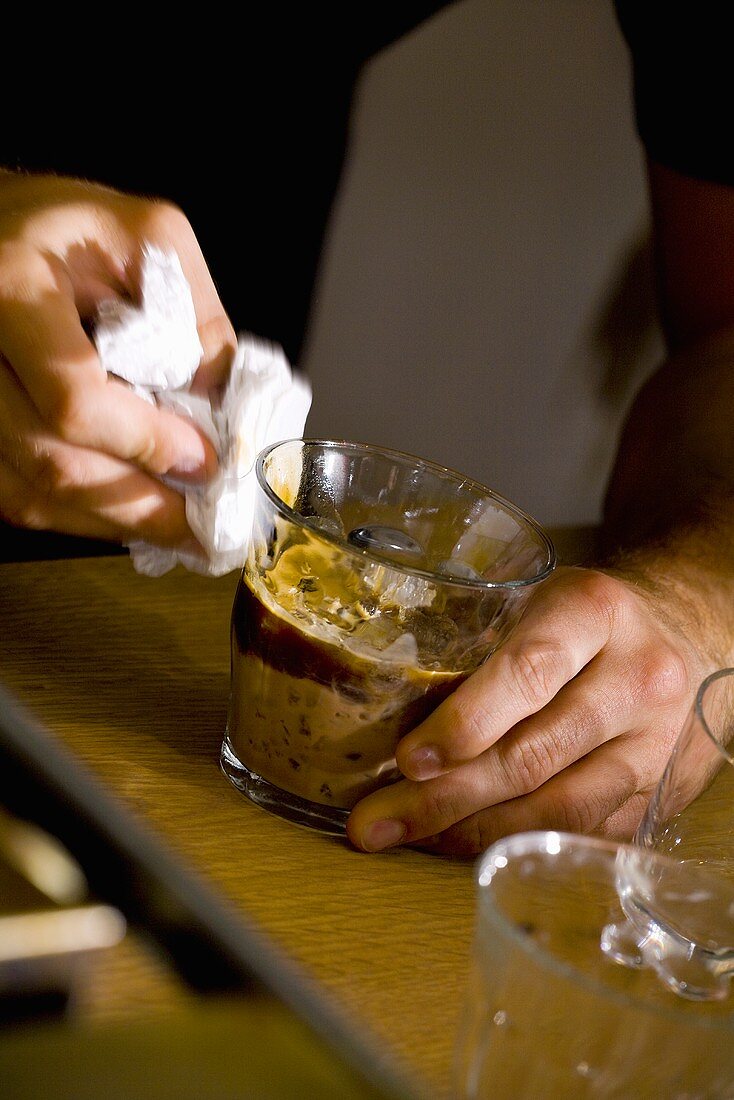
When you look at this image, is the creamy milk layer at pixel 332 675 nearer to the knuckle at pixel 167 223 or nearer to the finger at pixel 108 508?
the finger at pixel 108 508

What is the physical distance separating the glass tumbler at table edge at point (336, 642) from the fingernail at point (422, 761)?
0.06 ft

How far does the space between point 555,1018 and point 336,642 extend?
228mm

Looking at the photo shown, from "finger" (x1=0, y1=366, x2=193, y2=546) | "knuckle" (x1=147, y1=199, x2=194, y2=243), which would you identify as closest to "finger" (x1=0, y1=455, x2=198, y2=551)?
"finger" (x1=0, y1=366, x2=193, y2=546)

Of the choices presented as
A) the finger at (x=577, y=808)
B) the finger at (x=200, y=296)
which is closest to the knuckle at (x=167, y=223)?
the finger at (x=200, y=296)

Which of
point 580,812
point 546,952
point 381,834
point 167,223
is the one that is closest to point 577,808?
point 580,812

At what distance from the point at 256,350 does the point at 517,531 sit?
165 mm

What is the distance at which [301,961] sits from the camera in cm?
46

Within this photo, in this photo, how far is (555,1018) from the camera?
0.33m

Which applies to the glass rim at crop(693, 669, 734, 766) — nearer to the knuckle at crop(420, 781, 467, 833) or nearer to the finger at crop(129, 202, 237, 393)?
the knuckle at crop(420, 781, 467, 833)

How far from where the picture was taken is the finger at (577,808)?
0.56 metres

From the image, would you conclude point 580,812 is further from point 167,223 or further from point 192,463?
point 167,223

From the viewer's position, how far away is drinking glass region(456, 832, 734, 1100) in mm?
313

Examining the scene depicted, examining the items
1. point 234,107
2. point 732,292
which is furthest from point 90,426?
point 732,292

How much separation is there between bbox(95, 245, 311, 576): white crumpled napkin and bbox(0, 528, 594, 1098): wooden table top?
99mm
